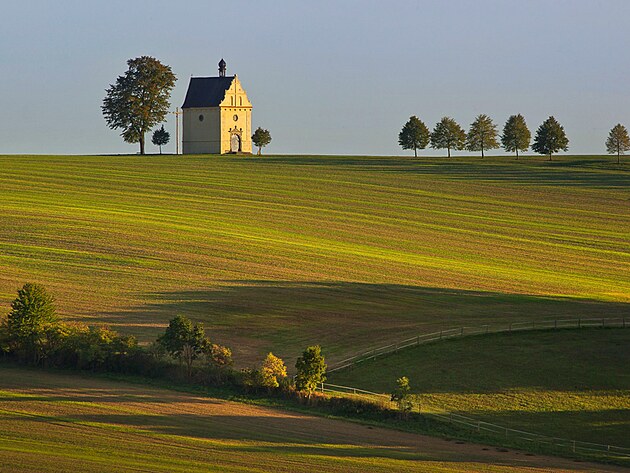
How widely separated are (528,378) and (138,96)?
295 ft

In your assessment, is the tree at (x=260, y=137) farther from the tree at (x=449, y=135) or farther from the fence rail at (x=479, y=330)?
the fence rail at (x=479, y=330)

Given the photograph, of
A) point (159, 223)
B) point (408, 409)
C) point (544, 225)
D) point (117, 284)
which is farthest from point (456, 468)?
point (544, 225)

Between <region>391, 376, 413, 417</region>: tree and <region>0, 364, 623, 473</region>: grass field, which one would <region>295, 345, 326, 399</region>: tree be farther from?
<region>391, 376, 413, 417</region>: tree

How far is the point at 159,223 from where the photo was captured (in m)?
80.5

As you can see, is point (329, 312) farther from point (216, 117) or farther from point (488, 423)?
point (216, 117)

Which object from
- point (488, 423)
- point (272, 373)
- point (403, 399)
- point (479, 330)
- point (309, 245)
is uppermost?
point (309, 245)

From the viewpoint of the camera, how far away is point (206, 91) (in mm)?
134625

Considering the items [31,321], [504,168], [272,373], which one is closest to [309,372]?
[272,373]

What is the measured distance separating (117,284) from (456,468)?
31.1 meters

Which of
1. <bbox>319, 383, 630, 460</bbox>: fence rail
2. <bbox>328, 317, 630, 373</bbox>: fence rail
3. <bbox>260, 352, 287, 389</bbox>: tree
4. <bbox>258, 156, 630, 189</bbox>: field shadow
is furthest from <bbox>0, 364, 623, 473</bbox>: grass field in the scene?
<bbox>258, 156, 630, 189</bbox>: field shadow

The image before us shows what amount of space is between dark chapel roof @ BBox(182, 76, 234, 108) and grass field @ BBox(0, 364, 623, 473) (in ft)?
303

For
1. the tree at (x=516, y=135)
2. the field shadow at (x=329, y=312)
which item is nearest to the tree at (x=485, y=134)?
the tree at (x=516, y=135)

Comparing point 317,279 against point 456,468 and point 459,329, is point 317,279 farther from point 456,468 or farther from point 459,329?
point 456,468

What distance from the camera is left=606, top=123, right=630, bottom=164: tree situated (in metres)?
134
